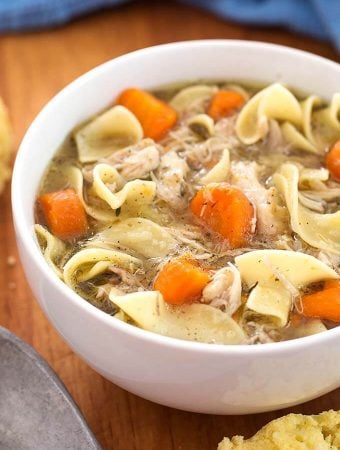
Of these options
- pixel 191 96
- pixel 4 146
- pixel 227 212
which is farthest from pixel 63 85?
pixel 227 212

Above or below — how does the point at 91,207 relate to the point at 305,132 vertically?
below

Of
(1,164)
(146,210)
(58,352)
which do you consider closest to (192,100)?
(146,210)

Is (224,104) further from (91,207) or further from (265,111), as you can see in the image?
(91,207)

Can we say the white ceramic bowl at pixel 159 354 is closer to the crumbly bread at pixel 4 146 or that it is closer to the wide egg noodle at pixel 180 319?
the wide egg noodle at pixel 180 319

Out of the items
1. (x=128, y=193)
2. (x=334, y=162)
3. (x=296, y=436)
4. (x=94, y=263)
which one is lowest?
(x=296, y=436)

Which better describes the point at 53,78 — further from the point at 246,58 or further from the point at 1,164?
the point at 246,58

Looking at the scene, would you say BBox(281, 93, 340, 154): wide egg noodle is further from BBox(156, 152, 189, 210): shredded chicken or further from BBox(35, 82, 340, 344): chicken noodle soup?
BBox(156, 152, 189, 210): shredded chicken

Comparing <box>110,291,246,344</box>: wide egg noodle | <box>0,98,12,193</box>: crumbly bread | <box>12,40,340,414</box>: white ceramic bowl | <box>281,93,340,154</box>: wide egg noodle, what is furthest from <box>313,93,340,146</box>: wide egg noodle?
<box>0,98,12,193</box>: crumbly bread
